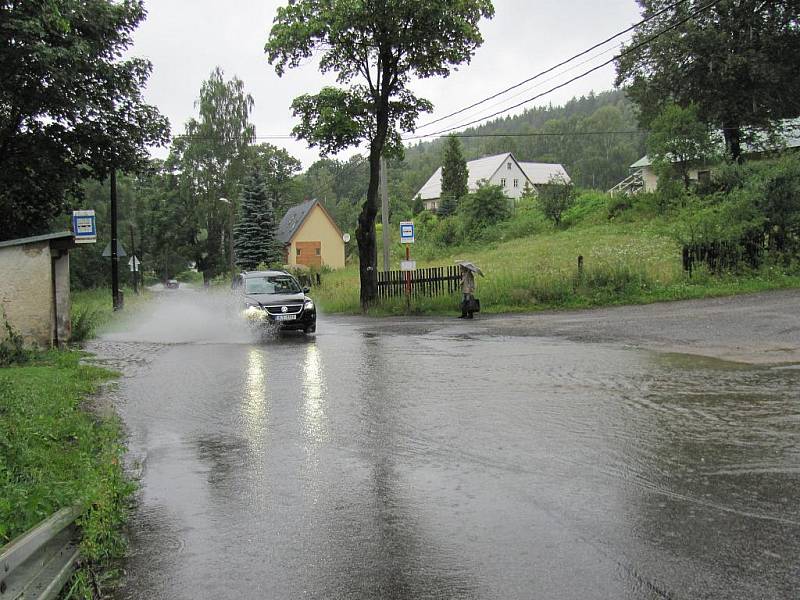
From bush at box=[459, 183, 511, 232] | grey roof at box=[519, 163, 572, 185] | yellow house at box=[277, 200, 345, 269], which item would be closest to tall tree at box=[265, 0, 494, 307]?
bush at box=[459, 183, 511, 232]

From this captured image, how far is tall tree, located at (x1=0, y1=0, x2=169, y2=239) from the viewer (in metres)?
19.4

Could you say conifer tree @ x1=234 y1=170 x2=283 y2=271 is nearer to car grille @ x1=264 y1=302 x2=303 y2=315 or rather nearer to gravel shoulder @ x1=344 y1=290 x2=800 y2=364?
gravel shoulder @ x1=344 y1=290 x2=800 y2=364

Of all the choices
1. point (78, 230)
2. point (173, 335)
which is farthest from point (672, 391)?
point (78, 230)

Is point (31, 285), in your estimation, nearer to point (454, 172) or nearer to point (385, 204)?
point (385, 204)

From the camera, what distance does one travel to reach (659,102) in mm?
46031

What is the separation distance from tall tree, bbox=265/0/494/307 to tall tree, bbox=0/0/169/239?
188 inches

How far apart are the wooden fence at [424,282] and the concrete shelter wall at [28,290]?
477 inches

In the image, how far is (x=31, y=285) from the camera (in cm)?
1491

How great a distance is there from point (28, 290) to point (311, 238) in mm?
56804

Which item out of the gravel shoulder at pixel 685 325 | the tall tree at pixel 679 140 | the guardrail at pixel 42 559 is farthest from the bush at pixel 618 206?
the guardrail at pixel 42 559

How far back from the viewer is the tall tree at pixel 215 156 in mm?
59438

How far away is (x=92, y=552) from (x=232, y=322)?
1456 centimetres

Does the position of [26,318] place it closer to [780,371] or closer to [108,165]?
[108,165]

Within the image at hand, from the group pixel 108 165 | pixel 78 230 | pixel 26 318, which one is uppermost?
pixel 108 165
